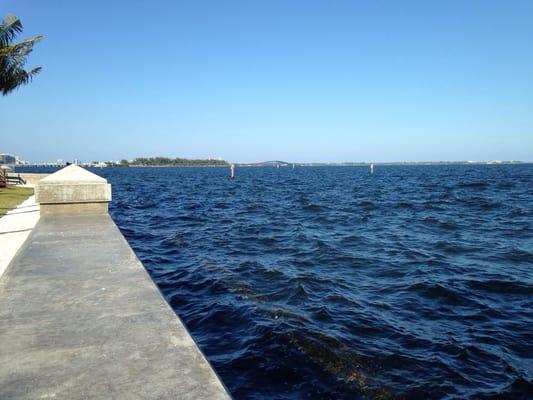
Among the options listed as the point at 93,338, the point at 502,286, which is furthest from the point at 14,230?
the point at 502,286

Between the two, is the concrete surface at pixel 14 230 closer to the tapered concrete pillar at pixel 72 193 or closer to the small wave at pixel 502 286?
the tapered concrete pillar at pixel 72 193

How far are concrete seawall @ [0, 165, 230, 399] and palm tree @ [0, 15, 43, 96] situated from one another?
2255cm

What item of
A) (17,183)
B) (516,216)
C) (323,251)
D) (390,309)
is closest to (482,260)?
(323,251)

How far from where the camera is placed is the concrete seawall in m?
2.38

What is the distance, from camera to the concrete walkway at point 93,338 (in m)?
2.38

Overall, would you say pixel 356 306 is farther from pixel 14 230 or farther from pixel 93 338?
pixel 14 230

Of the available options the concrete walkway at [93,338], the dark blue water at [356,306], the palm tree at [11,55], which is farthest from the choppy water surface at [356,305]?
the palm tree at [11,55]

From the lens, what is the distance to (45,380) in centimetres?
245

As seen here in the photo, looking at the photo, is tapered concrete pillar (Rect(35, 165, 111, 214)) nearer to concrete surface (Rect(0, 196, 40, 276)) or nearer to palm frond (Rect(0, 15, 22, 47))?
concrete surface (Rect(0, 196, 40, 276))

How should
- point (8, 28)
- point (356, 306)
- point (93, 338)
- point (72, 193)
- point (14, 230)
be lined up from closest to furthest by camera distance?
point (93, 338) → point (356, 306) → point (72, 193) → point (14, 230) → point (8, 28)

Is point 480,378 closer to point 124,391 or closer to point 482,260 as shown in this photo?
point 124,391

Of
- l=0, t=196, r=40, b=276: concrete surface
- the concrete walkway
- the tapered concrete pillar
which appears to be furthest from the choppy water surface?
l=0, t=196, r=40, b=276: concrete surface

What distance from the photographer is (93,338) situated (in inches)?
119

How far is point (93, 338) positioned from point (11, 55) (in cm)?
2656
